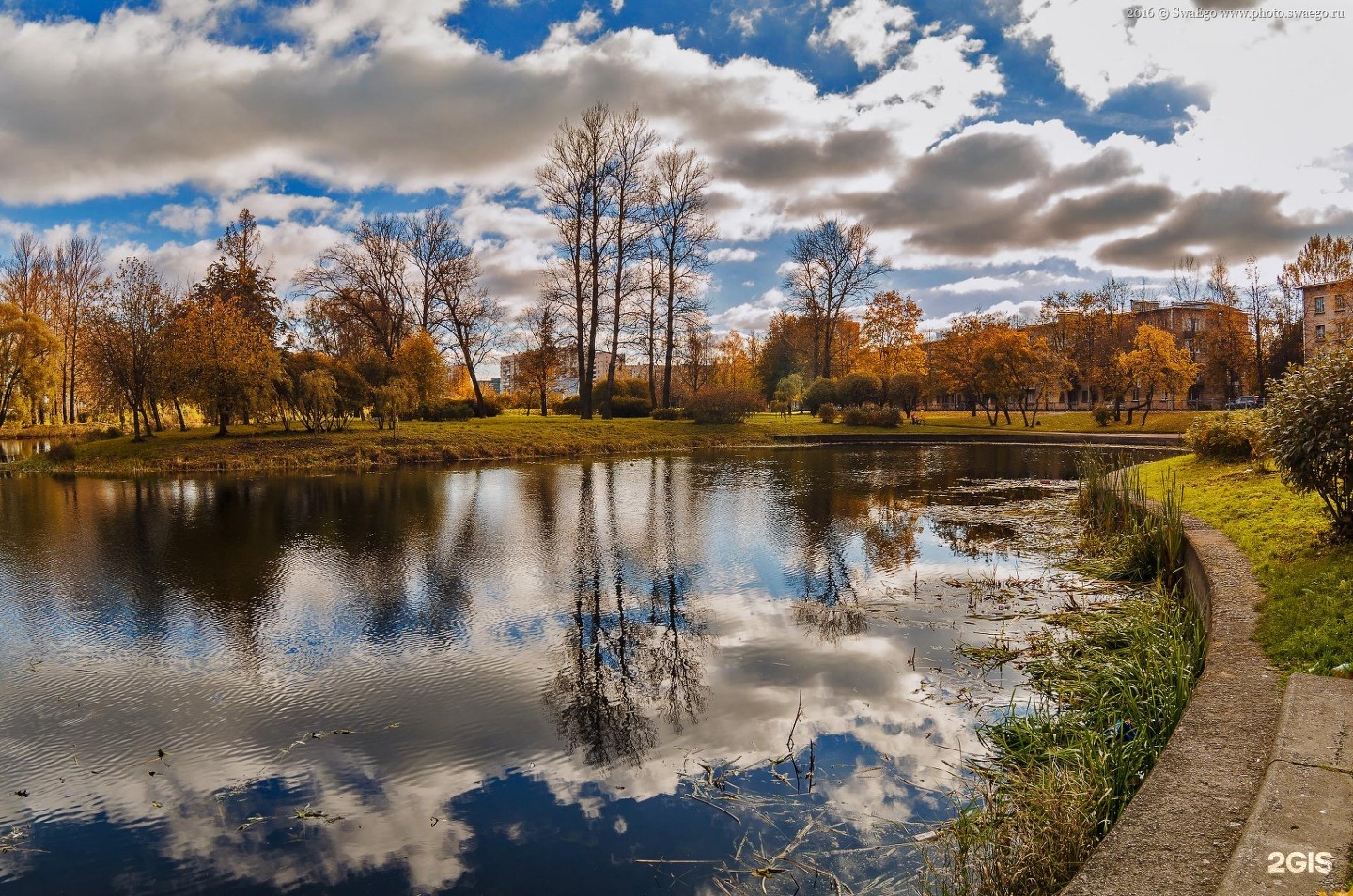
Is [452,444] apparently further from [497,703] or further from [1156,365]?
[1156,365]

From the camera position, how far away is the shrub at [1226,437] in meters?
15.5

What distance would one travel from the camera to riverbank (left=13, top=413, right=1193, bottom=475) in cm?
2678

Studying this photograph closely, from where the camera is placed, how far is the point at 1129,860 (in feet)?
9.49

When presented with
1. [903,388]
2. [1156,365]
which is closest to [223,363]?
[903,388]

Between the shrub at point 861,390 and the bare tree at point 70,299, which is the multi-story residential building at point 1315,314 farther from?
the bare tree at point 70,299

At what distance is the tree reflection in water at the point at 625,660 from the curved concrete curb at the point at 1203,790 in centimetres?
276

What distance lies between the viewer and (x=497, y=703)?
5.67 m

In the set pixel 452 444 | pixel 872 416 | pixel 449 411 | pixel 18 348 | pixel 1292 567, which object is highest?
pixel 18 348

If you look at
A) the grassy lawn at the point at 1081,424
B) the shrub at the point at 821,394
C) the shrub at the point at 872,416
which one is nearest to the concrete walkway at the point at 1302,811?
the shrub at the point at 872,416

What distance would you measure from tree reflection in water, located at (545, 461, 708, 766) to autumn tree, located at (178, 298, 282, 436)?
2457 centimetres

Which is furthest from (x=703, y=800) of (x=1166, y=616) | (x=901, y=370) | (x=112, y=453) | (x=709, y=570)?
(x=901, y=370)

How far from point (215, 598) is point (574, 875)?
7.31m

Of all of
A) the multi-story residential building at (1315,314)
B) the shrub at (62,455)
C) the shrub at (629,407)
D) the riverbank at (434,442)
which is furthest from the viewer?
the multi-story residential building at (1315,314)

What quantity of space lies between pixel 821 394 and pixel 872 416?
5570mm
